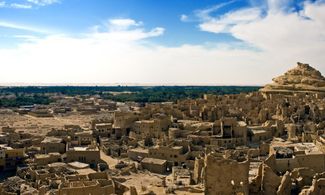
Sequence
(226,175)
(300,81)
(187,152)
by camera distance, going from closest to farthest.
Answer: (226,175), (187,152), (300,81)

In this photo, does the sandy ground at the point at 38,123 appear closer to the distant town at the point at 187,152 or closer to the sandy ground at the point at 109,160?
the distant town at the point at 187,152

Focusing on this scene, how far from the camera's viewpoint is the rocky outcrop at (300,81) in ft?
189

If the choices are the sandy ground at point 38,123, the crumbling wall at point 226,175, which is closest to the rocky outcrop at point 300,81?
the sandy ground at point 38,123

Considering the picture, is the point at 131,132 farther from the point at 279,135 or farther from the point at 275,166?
the point at 275,166

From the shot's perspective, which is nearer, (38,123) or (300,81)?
(300,81)

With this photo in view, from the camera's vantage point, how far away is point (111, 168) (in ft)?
101

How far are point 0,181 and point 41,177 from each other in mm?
3536

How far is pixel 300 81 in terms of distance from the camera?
59.7 meters

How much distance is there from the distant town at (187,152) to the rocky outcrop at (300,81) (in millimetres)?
185

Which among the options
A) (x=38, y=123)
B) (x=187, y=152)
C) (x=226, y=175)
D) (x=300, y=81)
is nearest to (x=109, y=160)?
(x=187, y=152)

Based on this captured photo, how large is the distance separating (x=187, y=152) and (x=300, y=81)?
32.8 metres

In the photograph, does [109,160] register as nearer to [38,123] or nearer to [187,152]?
[187,152]

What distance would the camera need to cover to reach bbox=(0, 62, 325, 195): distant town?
1692 cm

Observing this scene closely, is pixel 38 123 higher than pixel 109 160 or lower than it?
lower
